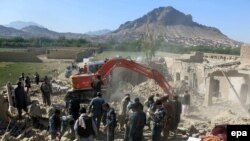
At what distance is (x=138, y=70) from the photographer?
1791 centimetres

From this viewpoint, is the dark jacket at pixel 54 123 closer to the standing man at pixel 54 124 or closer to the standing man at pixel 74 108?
the standing man at pixel 54 124

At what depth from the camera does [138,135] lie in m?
11.2

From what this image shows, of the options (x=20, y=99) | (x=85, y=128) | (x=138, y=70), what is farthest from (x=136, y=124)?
(x=138, y=70)

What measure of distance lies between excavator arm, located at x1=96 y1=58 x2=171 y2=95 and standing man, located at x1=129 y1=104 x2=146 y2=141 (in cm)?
631

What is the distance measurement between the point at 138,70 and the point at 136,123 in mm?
7089

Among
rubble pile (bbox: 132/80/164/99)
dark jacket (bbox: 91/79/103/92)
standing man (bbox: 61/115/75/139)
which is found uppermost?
dark jacket (bbox: 91/79/103/92)

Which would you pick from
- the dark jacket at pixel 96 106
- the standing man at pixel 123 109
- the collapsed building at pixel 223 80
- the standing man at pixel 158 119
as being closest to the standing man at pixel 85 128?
the standing man at pixel 158 119

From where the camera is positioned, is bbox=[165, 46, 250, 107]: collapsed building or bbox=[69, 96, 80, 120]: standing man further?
bbox=[165, 46, 250, 107]: collapsed building

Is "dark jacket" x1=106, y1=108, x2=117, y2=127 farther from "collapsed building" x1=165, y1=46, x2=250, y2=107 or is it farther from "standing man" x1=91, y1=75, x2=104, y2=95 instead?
"collapsed building" x1=165, y1=46, x2=250, y2=107

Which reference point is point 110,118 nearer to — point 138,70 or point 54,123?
point 54,123

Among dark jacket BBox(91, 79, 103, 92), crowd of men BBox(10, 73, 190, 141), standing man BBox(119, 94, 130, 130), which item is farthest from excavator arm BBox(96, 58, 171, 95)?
standing man BBox(119, 94, 130, 130)

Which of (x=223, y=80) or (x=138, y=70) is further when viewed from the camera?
(x=223, y=80)

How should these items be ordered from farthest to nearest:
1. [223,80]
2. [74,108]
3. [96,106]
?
[223,80] → [74,108] → [96,106]

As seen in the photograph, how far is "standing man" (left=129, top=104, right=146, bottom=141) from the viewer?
1091 cm
